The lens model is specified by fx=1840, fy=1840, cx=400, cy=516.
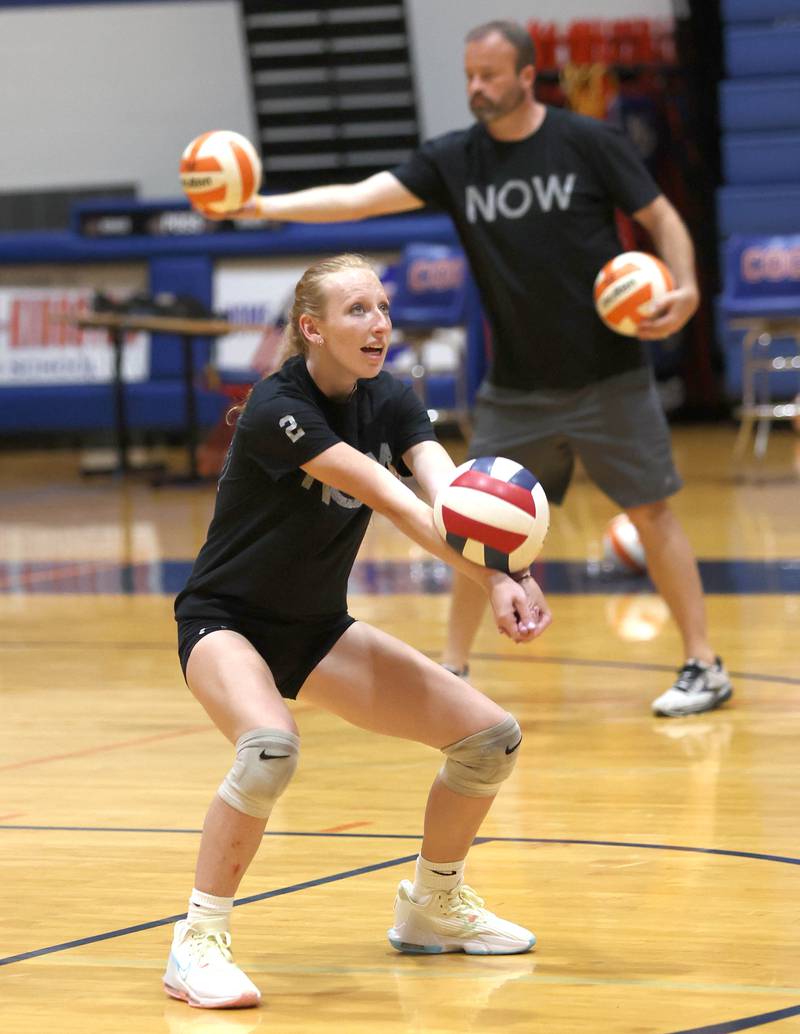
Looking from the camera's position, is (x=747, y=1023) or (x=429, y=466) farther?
(x=429, y=466)

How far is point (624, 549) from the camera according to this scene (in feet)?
25.6

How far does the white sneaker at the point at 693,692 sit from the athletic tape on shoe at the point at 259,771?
2.37 metres

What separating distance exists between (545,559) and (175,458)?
692cm

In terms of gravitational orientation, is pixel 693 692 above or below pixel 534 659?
above

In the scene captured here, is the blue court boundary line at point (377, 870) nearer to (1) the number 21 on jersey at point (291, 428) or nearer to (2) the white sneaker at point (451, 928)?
(2) the white sneaker at point (451, 928)

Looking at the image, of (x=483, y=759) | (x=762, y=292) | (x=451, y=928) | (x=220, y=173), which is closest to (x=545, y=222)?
(x=220, y=173)

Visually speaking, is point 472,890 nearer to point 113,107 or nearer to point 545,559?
point 545,559

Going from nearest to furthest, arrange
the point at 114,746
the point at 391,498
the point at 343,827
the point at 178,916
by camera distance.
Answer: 1. the point at 391,498
2. the point at 178,916
3. the point at 343,827
4. the point at 114,746

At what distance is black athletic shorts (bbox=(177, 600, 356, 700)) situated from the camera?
10.4 ft

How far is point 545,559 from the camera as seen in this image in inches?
336

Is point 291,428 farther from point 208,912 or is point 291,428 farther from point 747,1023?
point 747,1023

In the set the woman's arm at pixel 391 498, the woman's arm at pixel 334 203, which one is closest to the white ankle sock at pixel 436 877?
the woman's arm at pixel 391 498

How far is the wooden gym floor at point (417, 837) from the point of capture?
290cm

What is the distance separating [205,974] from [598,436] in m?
2.68
